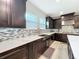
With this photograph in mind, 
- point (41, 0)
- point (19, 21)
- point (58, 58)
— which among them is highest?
point (41, 0)

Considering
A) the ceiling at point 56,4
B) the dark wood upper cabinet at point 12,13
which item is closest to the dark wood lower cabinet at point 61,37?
the ceiling at point 56,4

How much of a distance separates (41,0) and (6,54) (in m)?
3.33

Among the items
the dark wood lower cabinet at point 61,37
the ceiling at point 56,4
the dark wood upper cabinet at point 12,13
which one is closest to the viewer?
the dark wood upper cabinet at point 12,13

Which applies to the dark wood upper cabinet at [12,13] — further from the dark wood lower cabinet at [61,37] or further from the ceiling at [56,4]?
the dark wood lower cabinet at [61,37]

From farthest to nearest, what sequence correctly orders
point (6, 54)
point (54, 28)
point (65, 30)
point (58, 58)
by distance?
point (54, 28), point (65, 30), point (58, 58), point (6, 54)

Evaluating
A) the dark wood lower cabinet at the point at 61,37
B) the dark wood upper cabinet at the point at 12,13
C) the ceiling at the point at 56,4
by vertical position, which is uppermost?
the ceiling at the point at 56,4

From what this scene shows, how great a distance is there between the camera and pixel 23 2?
2.68 metres

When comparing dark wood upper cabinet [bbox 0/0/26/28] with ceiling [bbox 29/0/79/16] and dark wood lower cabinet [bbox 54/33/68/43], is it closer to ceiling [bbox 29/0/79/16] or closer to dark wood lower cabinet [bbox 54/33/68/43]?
ceiling [bbox 29/0/79/16]

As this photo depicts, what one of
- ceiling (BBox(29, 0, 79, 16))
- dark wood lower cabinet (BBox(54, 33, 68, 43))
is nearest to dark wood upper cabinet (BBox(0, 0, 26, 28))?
ceiling (BBox(29, 0, 79, 16))

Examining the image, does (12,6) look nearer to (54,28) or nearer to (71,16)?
(71,16)

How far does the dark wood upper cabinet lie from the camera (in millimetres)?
1743

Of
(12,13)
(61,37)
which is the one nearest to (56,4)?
(61,37)

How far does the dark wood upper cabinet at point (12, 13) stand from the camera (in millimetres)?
1743

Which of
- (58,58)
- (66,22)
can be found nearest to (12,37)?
(58,58)
